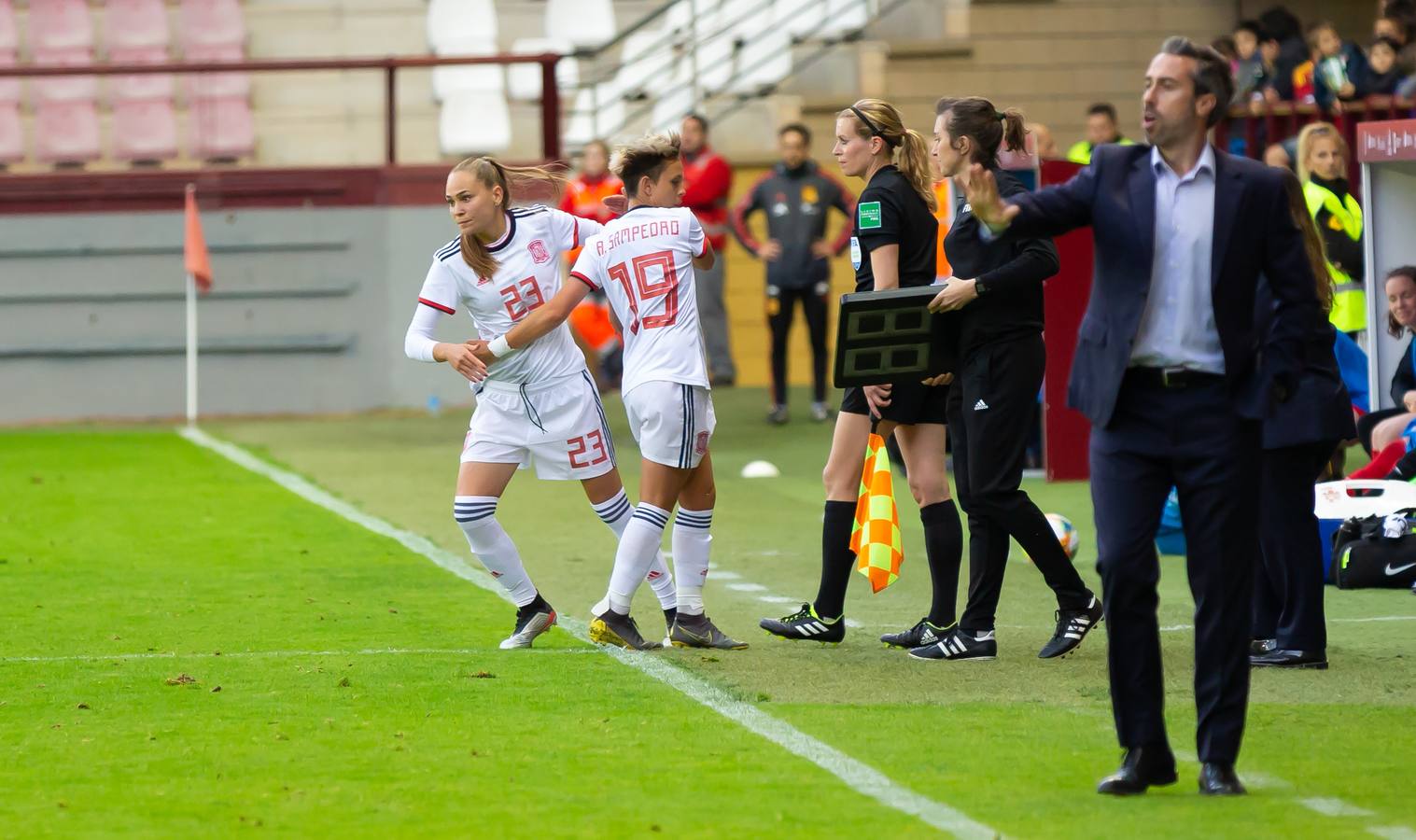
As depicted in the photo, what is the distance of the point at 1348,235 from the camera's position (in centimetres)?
1207

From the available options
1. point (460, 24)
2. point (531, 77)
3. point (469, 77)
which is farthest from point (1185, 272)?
point (460, 24)

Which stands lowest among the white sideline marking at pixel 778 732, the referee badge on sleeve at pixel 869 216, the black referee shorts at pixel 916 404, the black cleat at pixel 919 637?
the white sideline marking at pixel 778 732

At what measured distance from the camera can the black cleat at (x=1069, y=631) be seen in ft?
24.7

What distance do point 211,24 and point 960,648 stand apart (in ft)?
57.2

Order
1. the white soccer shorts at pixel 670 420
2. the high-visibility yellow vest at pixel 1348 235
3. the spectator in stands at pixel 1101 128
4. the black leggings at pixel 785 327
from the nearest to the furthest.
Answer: the white soccer shorts at pixel 670 420
the high-visibility yellow vest at pixel 1348 235
the spectator in stands at pixel 1101 128
the black leggings at pixel 785 327

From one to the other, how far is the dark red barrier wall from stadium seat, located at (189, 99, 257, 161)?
928 cm

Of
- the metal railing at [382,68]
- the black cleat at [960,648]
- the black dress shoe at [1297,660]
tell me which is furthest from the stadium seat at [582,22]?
the black dress shoe at [1297,660]

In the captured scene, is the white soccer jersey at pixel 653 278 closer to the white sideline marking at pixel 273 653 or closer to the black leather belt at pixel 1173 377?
the white sideline marking at pixel 273 653

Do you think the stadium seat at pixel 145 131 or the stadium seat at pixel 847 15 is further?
the stadium seat at pixel 847 15

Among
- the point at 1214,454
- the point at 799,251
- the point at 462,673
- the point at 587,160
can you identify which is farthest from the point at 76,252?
the point at 1214,454

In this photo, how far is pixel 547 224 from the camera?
778 cm

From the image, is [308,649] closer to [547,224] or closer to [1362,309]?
[547,224]

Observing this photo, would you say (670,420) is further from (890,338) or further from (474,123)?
(474,123)

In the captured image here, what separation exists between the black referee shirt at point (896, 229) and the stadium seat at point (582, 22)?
51.1ft
